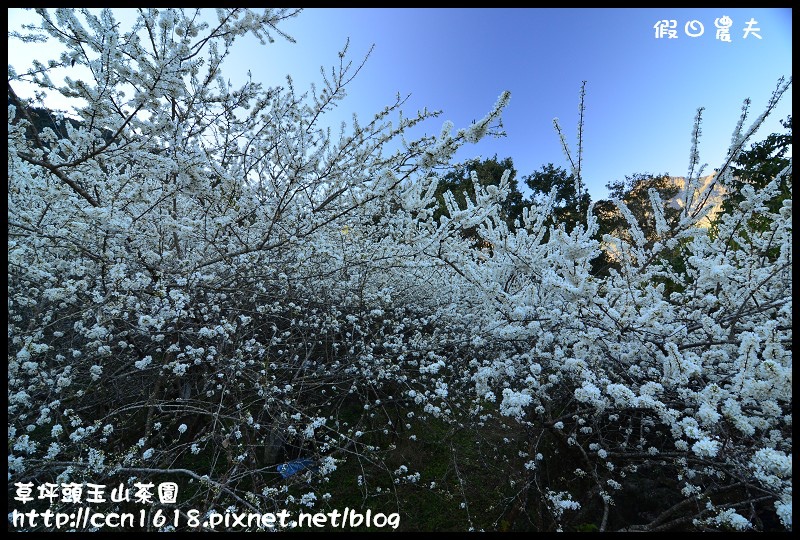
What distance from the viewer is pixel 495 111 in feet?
6.68

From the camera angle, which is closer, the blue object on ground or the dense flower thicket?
the dense flower thicket

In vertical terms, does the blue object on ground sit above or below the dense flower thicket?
below

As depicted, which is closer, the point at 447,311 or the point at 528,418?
the point at 528,418

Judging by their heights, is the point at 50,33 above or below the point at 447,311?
above

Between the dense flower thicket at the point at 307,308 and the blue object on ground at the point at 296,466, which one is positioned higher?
the dense flower thicket at the point at 307,308

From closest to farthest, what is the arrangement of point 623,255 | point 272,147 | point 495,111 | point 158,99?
1. point 495,111
2. point 158,99
3. point 623,255
4. point 272,147

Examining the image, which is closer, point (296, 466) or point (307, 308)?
point (296, 466)

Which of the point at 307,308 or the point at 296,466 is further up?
the point at 307,308

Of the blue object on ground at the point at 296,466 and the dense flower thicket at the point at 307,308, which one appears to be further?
the blue object on ground at the point at 296,466

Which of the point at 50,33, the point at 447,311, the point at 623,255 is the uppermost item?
the point at 50,33

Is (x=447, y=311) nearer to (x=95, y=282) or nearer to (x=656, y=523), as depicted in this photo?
(x=656, y=523)
